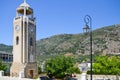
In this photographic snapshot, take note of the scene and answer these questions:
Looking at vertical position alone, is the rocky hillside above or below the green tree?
above

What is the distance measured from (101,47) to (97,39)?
12.3 m

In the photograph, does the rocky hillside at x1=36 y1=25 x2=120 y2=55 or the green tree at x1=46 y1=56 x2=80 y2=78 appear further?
the rocky hillside at x1=36 y1=25 x2=120 y2=55

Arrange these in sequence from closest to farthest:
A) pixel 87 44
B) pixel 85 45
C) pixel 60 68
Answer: pixel 60 68
pixel 87 44
pixel 85 45

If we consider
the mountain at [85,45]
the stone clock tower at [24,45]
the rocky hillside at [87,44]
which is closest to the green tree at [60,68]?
the stone clock tower at [24,45]

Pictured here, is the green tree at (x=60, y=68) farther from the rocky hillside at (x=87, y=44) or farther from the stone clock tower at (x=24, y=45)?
the rocky hillside at (x=87, y=44)

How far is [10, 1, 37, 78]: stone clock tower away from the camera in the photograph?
37266 millimetres

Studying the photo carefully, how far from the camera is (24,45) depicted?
37.5 metres

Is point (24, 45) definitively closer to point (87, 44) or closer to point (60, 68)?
point (60, 68)

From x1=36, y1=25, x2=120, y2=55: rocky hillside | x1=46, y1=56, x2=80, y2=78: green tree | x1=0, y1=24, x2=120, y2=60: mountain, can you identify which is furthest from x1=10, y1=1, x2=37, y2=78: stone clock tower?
x1=36, y1=25, x2=120, y2=55: rocky hillside

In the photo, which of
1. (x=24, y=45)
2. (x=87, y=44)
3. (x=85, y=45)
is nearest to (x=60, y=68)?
(x=24, y=45)

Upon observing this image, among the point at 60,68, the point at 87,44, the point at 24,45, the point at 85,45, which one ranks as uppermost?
the point at 87,44

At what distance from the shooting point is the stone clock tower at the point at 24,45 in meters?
37.3

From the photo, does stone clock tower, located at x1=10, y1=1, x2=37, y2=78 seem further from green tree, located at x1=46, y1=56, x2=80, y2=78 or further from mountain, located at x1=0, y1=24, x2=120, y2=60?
mountain, located at x1=0, y1=24, x2=120, y2=60

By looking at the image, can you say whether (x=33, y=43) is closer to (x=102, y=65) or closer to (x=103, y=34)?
(x=102, y=65)
